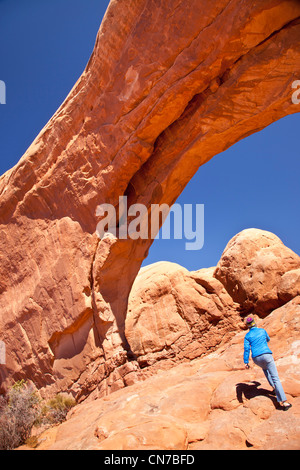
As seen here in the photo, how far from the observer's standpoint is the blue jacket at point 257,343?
5207 mm

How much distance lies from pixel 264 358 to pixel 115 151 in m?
6.53

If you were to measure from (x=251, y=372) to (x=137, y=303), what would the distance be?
652cm

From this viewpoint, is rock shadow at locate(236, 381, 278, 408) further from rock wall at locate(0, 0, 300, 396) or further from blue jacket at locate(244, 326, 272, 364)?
rock wall at locate(0, 0, 300, 396)

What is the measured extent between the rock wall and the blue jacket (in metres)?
4.39

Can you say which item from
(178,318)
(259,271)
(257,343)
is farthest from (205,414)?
(259,271)

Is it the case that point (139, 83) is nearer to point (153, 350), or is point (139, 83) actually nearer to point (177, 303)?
point (177, 303)

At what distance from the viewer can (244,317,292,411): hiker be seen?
4742mm

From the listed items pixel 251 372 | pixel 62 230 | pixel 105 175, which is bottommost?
pixel 251 372

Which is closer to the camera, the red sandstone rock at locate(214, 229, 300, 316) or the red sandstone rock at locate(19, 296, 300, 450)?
the red sandstone rock at locate(19, 296, 300, 450)

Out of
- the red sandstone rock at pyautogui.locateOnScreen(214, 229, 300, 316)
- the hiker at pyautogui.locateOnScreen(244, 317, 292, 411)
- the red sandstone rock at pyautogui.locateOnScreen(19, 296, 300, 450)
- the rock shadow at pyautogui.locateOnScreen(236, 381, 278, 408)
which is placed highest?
the red sandstone rock at pyautogui.locateOnScreen(214, 229, 300, 316)

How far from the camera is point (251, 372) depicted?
6.25 metres

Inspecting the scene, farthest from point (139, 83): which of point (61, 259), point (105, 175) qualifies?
point (61, 259)

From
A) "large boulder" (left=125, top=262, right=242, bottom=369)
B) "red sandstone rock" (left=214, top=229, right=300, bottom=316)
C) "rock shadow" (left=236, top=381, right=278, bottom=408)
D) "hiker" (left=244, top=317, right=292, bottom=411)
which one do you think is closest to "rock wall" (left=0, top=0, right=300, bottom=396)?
"large boulder" (left=125, top=262, right=242, bottom=369)

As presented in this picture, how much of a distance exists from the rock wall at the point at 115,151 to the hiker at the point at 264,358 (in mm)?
4495
